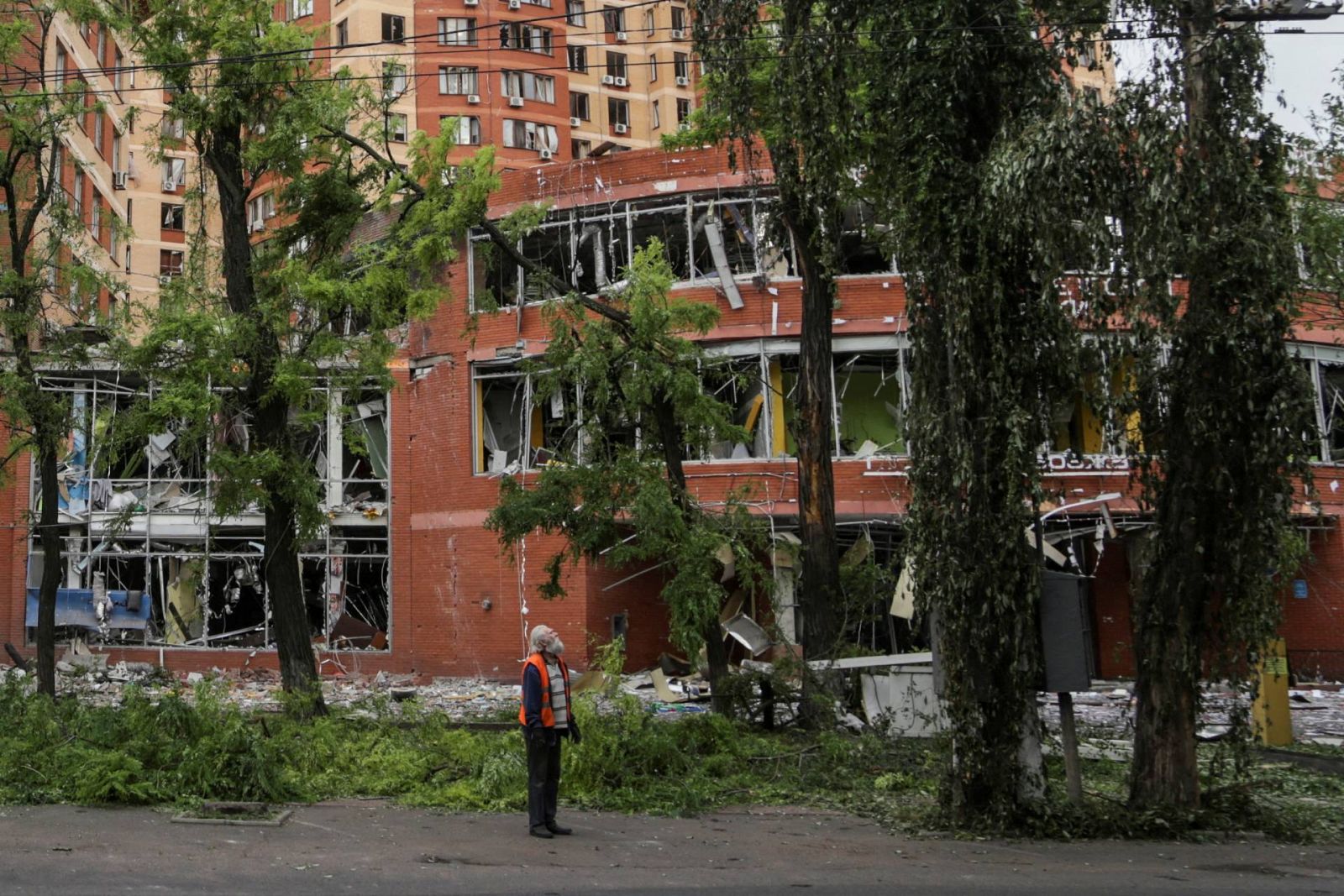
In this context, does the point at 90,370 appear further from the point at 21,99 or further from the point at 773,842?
the point at 773,842

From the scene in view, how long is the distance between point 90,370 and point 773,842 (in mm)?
21157

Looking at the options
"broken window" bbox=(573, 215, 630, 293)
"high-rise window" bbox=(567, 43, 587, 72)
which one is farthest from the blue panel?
"high-rise window" bbox=(567, 43, 587, 72)

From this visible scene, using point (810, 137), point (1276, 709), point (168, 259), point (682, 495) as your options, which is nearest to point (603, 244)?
point (682, 495)

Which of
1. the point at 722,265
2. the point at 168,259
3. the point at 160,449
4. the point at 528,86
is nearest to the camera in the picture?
the point at 722,265

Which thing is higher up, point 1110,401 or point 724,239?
point 724,239

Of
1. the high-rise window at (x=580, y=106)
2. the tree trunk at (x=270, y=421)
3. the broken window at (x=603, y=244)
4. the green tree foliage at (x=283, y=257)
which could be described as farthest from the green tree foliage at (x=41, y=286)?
the high-rise window at (x=580, y=106)

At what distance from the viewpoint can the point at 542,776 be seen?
9766mm

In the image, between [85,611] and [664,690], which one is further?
[85,611]

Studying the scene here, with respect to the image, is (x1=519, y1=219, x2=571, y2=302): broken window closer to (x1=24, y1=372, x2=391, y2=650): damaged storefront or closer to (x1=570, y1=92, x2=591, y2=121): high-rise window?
(x1=24, y1=372, x2=391, y2=650): damaged storefront

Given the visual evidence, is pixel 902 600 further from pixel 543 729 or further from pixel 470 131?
pixel 470 131

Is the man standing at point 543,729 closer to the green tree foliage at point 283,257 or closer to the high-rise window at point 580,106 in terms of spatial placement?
the green tree foliage at point 283,257

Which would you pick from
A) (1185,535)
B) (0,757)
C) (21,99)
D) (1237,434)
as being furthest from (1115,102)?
Answer: (21,99)

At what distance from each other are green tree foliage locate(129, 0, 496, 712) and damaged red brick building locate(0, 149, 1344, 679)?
7.02 metres

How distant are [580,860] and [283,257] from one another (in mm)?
10214
